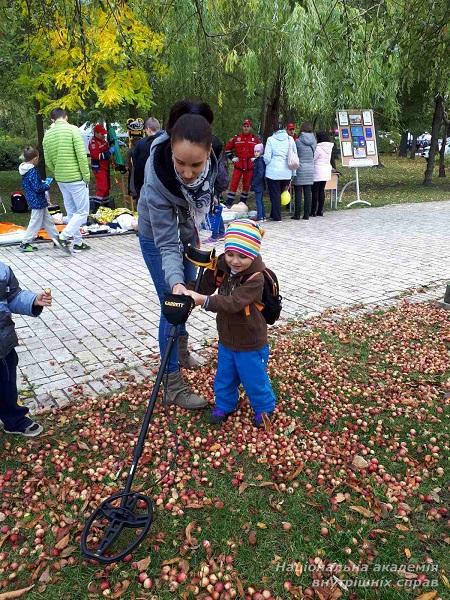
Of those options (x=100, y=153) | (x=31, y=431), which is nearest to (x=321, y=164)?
(x=100, y=153)

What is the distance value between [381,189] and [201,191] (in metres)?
16.0

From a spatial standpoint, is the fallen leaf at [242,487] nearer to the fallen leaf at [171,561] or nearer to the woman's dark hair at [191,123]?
the fallen leaf at [171,561]

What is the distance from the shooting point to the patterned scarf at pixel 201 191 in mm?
2807

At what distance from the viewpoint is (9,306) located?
9.67 feet

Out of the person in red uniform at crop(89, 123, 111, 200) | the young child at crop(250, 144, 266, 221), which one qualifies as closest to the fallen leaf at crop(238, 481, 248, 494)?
the young child at crop(250, 144, 266, 221)

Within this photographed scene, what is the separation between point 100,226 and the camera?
9.80 m

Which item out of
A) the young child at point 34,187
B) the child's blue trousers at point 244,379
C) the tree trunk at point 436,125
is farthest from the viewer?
the tree trunk at point 436,125

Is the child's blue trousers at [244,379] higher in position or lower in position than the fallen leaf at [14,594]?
higher

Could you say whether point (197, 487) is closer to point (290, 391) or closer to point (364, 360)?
point (290, 391)

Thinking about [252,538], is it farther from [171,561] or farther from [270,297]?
[270,297]

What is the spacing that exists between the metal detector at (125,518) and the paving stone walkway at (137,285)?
4.68 ft

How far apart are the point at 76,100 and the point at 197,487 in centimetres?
926

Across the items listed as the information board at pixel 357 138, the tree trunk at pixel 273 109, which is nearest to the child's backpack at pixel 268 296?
the information board at pixel 357 138

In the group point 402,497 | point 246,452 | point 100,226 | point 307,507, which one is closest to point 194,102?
point 246,452
